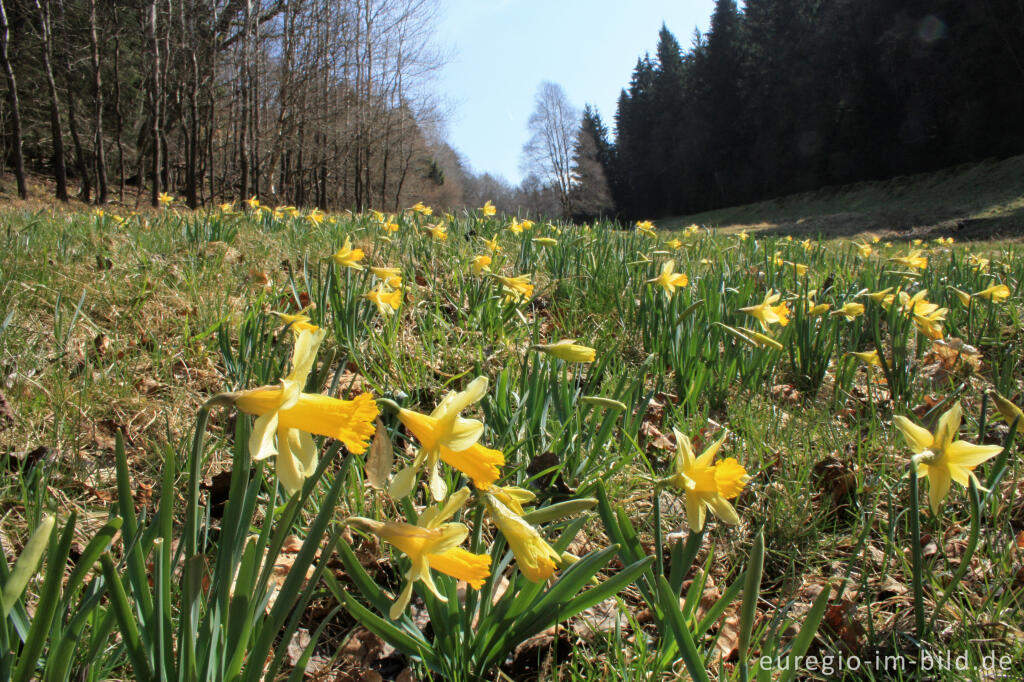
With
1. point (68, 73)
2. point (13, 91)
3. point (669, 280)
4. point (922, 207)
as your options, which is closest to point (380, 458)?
point (669, 280)

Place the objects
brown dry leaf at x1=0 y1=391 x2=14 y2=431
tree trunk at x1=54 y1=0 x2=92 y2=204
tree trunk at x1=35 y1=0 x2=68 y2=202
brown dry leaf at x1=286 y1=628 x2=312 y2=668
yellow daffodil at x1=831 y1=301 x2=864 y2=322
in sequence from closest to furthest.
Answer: brown dry leaf at x1=286 y1=628 x2=312 y2=668 < brown dry leaf at x1=0 y1=391 x2=14 y2=431 < yellow daffodil at x1=831 y1=301 x2=864 y2=322 < tree trunk at x1=35 y1=0 x2=68 y2=202 < tree trunk at x1=54 y1=0 x2=92 y2=204

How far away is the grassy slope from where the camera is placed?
12.3m

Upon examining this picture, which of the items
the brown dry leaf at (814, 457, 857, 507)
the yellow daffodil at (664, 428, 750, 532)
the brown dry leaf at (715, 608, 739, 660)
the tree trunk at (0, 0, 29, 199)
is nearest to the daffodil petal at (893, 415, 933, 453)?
the yellow daffodil at (664, 428, 750, 532)

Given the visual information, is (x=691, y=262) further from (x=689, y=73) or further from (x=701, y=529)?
(x=689, y=73)

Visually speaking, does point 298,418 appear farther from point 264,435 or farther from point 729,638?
point 729,638

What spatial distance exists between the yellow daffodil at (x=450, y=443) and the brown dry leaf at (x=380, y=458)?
0.05ft

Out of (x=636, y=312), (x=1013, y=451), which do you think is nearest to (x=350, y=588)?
(x=1013, y=451)

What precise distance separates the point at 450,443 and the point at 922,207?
67.4 ft

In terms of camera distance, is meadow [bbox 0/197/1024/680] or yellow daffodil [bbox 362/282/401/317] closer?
meadow [bbox 0/197/1024/680]

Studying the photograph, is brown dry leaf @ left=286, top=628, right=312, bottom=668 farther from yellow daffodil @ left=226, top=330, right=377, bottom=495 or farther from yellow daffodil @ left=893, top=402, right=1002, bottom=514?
yellow daffodil @ left=893, top=402, right=1002, bottom=514

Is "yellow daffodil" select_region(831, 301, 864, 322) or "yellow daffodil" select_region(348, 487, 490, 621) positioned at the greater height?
"yellow daffodil" select_region(831, 301, 864, 322)

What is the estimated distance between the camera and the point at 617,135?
42156 millimetres

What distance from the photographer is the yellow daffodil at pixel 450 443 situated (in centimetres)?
64

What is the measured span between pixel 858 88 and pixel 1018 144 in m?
6.53
